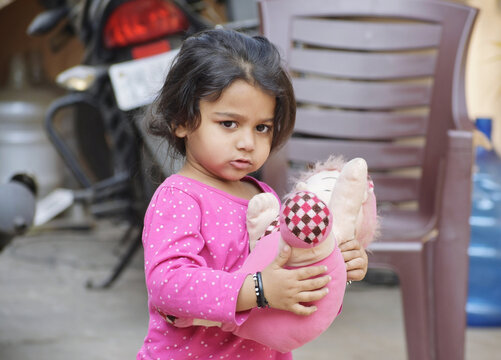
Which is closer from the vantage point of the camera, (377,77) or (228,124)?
(228,124)

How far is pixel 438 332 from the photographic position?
1.70 m

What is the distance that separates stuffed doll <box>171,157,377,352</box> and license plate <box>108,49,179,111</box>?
1.35 metres

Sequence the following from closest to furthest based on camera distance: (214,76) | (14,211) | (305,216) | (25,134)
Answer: (305,216) → (214,76) → (14,211) → (25,134)

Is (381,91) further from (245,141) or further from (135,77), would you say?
(245,141)

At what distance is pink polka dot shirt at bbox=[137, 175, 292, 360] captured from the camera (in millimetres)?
888

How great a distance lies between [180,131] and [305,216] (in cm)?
30

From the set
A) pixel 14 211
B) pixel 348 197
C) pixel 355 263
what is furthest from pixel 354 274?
pixel 14 211

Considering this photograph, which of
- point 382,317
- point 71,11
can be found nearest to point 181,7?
point 71,11

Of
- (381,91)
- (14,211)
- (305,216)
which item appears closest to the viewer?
(305,216)

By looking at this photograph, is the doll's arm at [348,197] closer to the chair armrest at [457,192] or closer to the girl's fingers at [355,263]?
the girl's fingers at [355,263]

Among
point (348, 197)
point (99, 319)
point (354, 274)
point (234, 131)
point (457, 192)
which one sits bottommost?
point (99, 319)

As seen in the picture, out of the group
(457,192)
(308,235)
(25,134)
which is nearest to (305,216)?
(308,235)

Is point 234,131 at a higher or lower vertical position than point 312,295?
higher

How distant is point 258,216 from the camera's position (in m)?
1.02
